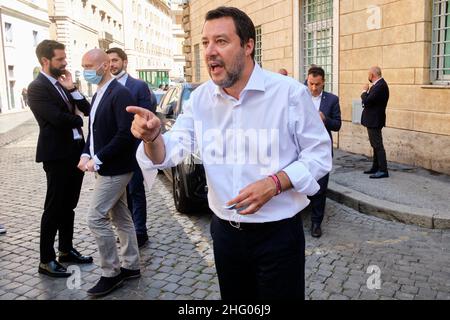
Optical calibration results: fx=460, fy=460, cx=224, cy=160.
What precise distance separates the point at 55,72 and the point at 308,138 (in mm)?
3074

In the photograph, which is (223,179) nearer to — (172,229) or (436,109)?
(172,229)

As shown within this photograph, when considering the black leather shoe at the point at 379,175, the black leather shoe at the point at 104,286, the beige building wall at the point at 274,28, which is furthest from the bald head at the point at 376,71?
the black leather shoe at the point at 104,286

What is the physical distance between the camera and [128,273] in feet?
13.6

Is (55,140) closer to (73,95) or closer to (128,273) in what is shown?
(73,95)

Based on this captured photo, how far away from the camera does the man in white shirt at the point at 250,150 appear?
2072mm

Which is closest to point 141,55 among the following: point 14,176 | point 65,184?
point 14,176

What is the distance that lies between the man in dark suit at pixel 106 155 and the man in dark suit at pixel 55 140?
0.35 m

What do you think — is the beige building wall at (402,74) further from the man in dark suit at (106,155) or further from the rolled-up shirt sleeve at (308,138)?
the rolled-up shirt sleeve at (308,138)

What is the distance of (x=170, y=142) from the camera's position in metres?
2.21

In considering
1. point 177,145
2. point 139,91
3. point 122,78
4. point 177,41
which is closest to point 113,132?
point 139,91

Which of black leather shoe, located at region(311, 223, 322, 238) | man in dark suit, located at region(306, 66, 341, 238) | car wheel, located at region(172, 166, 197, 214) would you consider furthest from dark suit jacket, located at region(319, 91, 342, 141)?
car wheel, located at region(172, 166, 197, 214)

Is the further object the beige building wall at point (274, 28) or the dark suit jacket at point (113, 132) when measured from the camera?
the beige building wall at point (274, 28)

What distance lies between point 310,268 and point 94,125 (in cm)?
233
